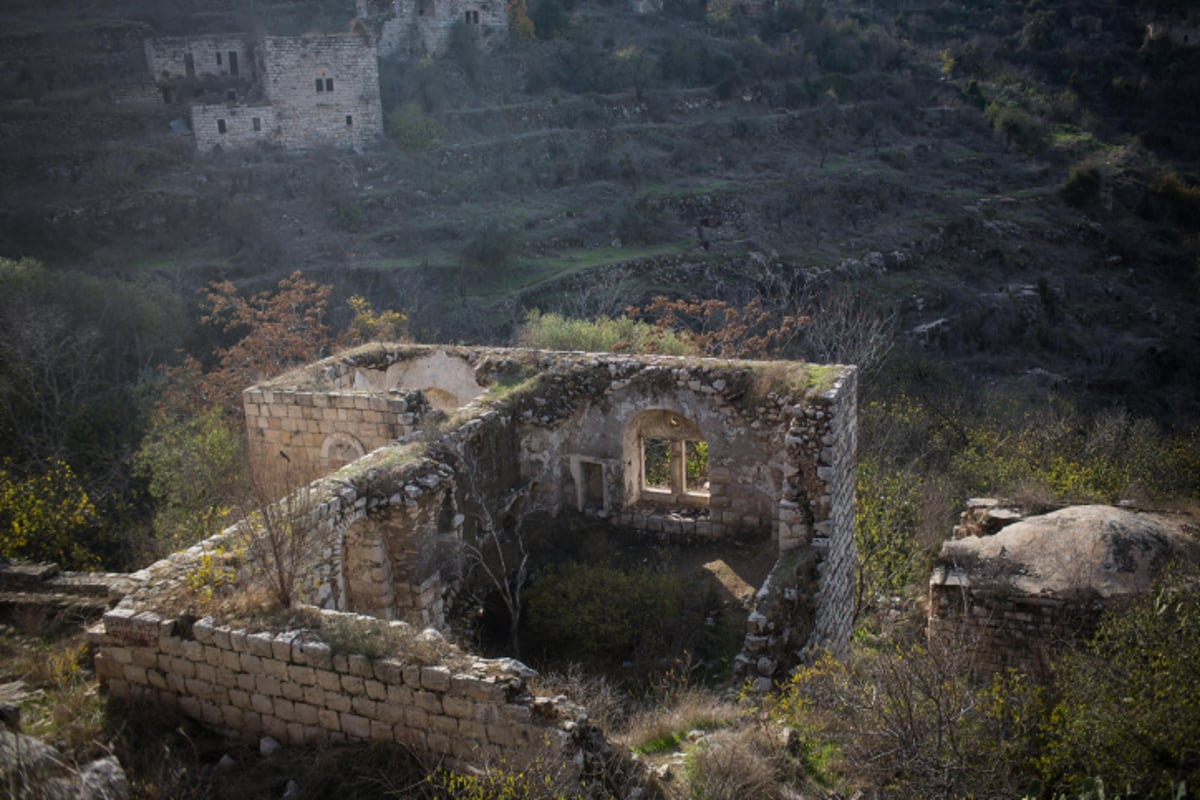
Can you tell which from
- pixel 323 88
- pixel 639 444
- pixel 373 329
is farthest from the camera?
pixel 323 88

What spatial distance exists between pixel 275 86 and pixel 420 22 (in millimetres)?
9760

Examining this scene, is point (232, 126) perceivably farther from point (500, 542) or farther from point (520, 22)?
point (500, 542)

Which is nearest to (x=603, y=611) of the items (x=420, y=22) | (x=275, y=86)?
(x=275, y=86)

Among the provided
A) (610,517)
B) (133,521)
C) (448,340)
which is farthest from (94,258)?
(610,517)

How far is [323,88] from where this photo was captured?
1596 inches

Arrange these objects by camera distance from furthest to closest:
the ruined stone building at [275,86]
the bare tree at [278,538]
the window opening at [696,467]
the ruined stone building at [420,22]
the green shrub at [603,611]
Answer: the ruined stone building at [420,22], the ruined stone building at [275,86], the window opening at [696,467], the green shrub at [603,611], the bare tree at [278,538]

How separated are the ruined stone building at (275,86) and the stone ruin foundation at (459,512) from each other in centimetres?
2957

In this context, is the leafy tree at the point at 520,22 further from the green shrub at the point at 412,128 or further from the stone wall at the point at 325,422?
the stone wall at the point at 325,422

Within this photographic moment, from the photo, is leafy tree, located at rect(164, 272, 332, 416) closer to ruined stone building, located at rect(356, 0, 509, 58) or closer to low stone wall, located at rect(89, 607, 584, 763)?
low stone wall, located at rect(89, 607, 584, 763)

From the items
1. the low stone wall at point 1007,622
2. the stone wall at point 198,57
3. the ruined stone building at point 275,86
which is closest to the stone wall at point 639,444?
the low stone wall at point 1007,622

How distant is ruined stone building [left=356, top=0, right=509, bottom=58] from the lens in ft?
151

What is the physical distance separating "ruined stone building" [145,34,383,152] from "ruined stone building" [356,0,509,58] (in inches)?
176

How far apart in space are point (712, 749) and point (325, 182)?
3461 centimetres

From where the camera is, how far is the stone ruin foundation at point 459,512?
612cm
